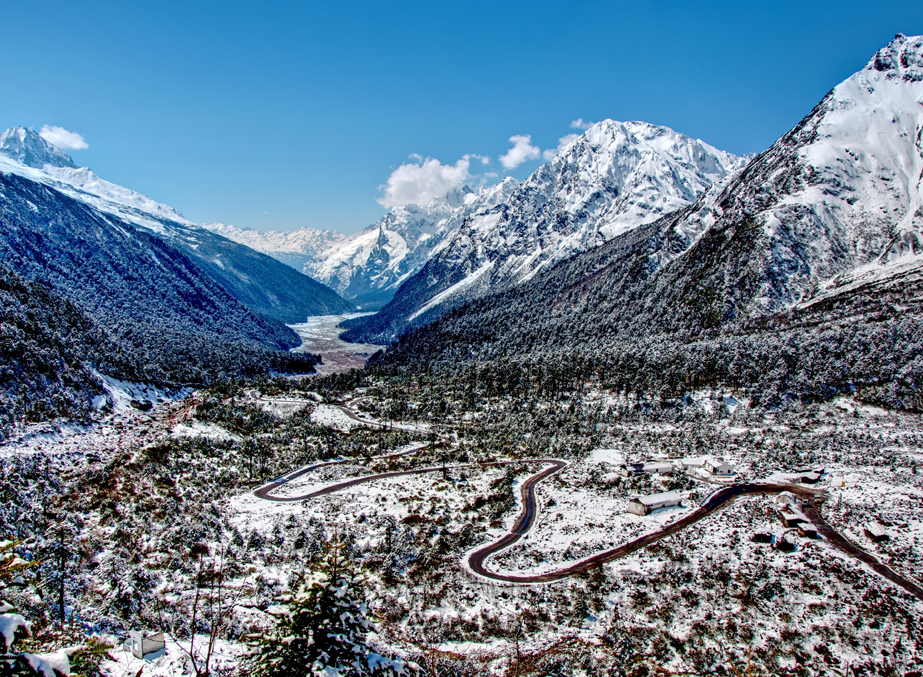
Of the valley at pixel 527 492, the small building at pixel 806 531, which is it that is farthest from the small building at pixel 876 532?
the small building at pixel 806 531

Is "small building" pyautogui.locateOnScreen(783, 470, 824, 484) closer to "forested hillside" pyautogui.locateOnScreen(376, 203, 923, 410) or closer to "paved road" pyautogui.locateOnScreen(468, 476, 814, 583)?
"paved road" pyautogui.locateOnScreen(468, 476, 814, 583)

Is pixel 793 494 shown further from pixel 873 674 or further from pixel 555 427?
pixel 555 427

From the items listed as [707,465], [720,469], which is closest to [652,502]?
[720,469]

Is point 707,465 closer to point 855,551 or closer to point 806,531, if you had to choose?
point 806,531

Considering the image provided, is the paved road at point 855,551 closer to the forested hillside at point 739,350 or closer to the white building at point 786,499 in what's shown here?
the white building at point 786,499

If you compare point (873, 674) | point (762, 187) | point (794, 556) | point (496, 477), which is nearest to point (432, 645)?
point (873, 674)
